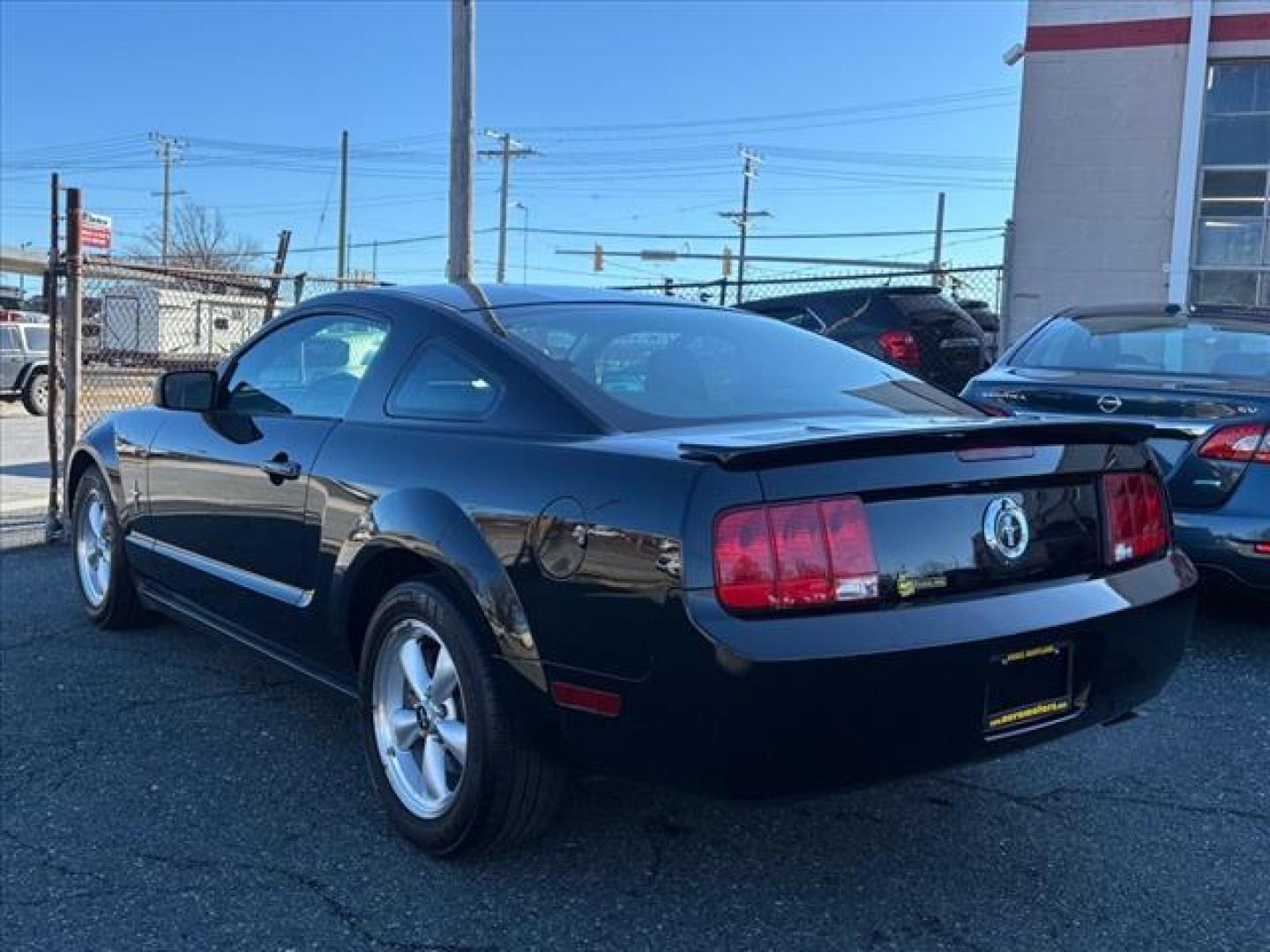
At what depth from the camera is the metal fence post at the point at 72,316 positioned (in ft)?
22.9

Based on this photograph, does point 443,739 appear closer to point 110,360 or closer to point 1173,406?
point 1173,406

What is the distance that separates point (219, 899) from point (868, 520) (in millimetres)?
1823

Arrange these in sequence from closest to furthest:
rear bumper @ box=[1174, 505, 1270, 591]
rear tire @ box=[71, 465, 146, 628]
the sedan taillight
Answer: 1. rear bumper @ box=[1174, 505, 1270, 591]
2. rear tire @ box=[71, 465, 146, 628]
3. the sedan taillight

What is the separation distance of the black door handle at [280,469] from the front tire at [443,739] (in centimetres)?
64

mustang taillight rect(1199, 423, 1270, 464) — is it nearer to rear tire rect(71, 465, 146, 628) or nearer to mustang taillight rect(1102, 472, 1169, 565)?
mustang taillight rect(1102, 472, 1169, 565)

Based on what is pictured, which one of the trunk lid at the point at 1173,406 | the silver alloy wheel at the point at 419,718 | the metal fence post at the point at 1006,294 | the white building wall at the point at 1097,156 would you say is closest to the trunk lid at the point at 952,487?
the silver alloy wheel at the point at 419,718

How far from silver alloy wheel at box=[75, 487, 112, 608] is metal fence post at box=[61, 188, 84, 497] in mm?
1594

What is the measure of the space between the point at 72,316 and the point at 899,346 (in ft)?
18.8

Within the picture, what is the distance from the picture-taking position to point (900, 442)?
2.58m

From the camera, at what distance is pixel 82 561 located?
17.9 feet

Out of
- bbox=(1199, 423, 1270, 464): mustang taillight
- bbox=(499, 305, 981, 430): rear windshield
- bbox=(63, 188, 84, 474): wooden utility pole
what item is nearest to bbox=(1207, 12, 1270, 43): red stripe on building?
bbox=(1199, 423, 1270, 464): mustang taillight

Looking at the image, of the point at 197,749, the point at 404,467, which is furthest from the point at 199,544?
the point at 404,467

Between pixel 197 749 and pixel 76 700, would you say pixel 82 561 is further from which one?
pixel 197 749

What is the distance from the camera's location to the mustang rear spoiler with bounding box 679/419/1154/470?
2443 millimetres
